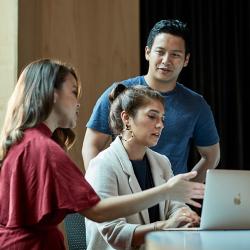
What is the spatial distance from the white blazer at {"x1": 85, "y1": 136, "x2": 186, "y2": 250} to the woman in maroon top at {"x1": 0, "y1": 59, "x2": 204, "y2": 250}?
0.17 metres

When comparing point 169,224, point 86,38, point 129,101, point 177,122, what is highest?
point 86,38

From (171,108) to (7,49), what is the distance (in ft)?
3.04

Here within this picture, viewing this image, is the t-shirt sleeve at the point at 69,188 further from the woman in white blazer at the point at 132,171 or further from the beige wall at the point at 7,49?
the beige wall at the point at 7,49

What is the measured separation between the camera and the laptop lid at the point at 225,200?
5.26 ft

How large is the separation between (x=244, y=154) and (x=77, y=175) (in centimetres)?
269

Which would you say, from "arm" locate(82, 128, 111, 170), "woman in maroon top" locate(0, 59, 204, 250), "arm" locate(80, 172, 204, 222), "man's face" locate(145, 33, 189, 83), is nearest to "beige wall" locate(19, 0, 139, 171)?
"arm" locate(82, 128, 111, 170)

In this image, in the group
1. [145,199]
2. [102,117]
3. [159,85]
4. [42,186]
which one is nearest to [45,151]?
[42,186]

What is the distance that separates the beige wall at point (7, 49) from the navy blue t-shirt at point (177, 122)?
0.51 meters

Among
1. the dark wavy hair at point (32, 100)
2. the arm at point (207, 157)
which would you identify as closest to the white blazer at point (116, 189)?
the dark wavy hair at point (32, 100)

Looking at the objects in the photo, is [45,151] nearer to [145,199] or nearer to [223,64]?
[145,199]

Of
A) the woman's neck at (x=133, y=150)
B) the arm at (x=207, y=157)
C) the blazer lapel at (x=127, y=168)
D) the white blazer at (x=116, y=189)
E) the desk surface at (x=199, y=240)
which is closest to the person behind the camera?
the desk surface at (x=199, y=240)

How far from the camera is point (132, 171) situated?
1.87 metres

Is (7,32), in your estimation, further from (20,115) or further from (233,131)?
Result: (233,131)

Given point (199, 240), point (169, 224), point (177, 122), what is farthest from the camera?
point (177, 122)
